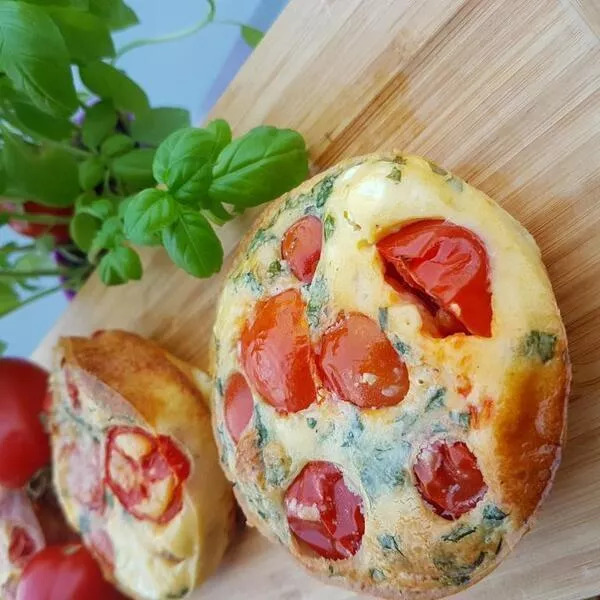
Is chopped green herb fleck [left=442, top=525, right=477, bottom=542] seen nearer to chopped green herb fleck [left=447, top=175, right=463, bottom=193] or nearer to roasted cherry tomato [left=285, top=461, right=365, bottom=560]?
roasted cherry tomato [left=285, top=461, right=365, bottom=560]

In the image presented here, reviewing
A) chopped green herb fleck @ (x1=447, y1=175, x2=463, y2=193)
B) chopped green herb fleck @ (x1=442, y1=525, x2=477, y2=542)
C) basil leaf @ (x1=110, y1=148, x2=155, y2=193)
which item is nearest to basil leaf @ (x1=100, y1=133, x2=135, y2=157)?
basil leaf @ (x1=110, y1=148, x2=155, y2=193)

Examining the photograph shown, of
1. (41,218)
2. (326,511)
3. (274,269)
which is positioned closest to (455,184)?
(274,269)

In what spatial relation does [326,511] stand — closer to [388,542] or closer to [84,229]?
[388,542]

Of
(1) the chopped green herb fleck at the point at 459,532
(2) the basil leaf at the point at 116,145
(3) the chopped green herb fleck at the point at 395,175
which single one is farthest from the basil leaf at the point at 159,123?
(1) the chopped green herb fleck at the point at 459,532

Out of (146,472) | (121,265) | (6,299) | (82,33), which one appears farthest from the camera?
(6,299)

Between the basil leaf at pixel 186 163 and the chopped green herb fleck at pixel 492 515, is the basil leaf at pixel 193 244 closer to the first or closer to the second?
the basil leaf at pixel 186 163

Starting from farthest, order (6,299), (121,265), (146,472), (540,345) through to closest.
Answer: (6,299) → (146,472) → (121,265) → (540,345)
